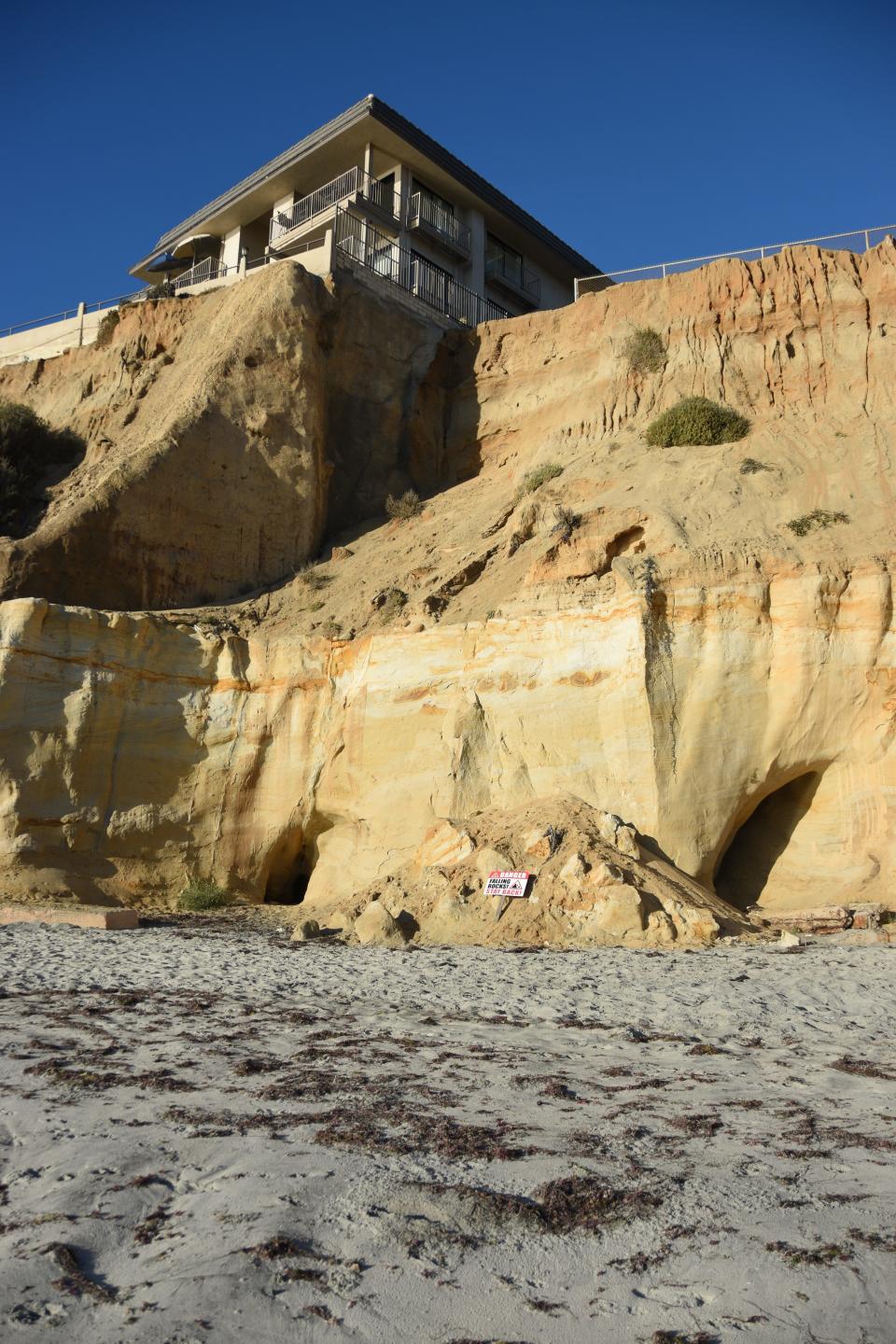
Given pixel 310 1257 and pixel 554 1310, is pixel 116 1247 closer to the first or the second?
pixel 310 1257

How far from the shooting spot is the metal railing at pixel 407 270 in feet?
88.7

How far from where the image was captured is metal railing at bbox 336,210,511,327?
88.7 ft

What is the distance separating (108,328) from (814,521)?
17982mm

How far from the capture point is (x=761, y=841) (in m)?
15.8

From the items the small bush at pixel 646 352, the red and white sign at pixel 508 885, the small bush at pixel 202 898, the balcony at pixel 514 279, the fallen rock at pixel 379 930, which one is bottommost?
the small bush at pixel 202 898

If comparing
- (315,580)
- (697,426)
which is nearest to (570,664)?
(697,426)

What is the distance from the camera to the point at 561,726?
1588 cm

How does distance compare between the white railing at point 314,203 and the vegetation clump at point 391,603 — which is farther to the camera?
the white railing at point 314,203

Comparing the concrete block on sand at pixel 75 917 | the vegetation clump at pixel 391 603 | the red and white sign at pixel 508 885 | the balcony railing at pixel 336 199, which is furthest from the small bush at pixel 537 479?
the balcony railing at pixel 336 199

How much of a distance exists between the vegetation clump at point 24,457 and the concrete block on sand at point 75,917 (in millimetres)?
10022

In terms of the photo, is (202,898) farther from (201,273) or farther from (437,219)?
(437,219)

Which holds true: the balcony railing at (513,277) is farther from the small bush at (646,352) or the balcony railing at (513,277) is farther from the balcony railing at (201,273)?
the small bush at (646,352)

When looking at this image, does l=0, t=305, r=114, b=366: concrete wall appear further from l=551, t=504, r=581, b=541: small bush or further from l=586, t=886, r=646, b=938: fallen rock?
l=586, t=886, r=646, b=938: fallen rock

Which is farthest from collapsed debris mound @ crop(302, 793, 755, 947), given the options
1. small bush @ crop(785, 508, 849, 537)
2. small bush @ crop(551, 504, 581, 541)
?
small bush @ crop(785, 508, 849, 537)
